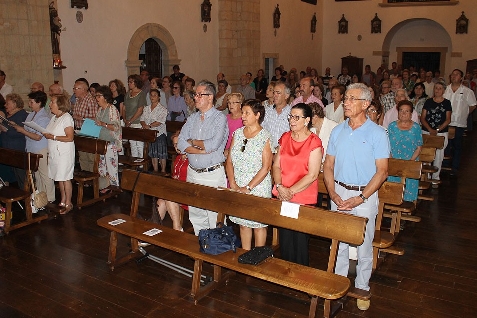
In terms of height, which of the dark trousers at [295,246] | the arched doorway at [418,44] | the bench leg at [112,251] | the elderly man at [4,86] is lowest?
the bench leg at [112,251]

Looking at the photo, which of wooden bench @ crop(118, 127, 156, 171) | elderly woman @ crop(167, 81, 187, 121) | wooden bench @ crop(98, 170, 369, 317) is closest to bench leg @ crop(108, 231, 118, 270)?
wooden bench @ crop(98, 170, 369, 317)

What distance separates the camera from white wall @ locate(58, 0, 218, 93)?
29.0 feet

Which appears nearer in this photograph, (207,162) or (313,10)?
(207,162)

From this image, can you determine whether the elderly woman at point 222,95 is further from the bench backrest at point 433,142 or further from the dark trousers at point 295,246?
the dark trousers at point 295,246

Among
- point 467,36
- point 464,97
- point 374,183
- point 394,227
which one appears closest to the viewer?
point 374,183

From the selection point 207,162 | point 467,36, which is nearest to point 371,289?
point 207,162

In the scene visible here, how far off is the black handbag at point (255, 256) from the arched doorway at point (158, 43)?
7370 mm

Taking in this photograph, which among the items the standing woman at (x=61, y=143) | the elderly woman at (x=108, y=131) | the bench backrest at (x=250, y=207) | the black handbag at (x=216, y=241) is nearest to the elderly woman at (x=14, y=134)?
the standing woman at (x=61, y=143)

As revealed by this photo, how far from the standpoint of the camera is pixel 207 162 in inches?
171

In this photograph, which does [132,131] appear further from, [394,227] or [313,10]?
[313,10]

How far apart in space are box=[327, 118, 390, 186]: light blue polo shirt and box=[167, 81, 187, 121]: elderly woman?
195 inches

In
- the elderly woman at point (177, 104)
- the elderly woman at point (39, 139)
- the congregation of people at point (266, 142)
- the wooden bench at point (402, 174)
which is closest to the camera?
the congregation of people at point (266, 142)

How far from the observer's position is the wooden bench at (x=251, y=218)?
10.5 ft

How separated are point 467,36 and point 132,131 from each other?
575 inches
